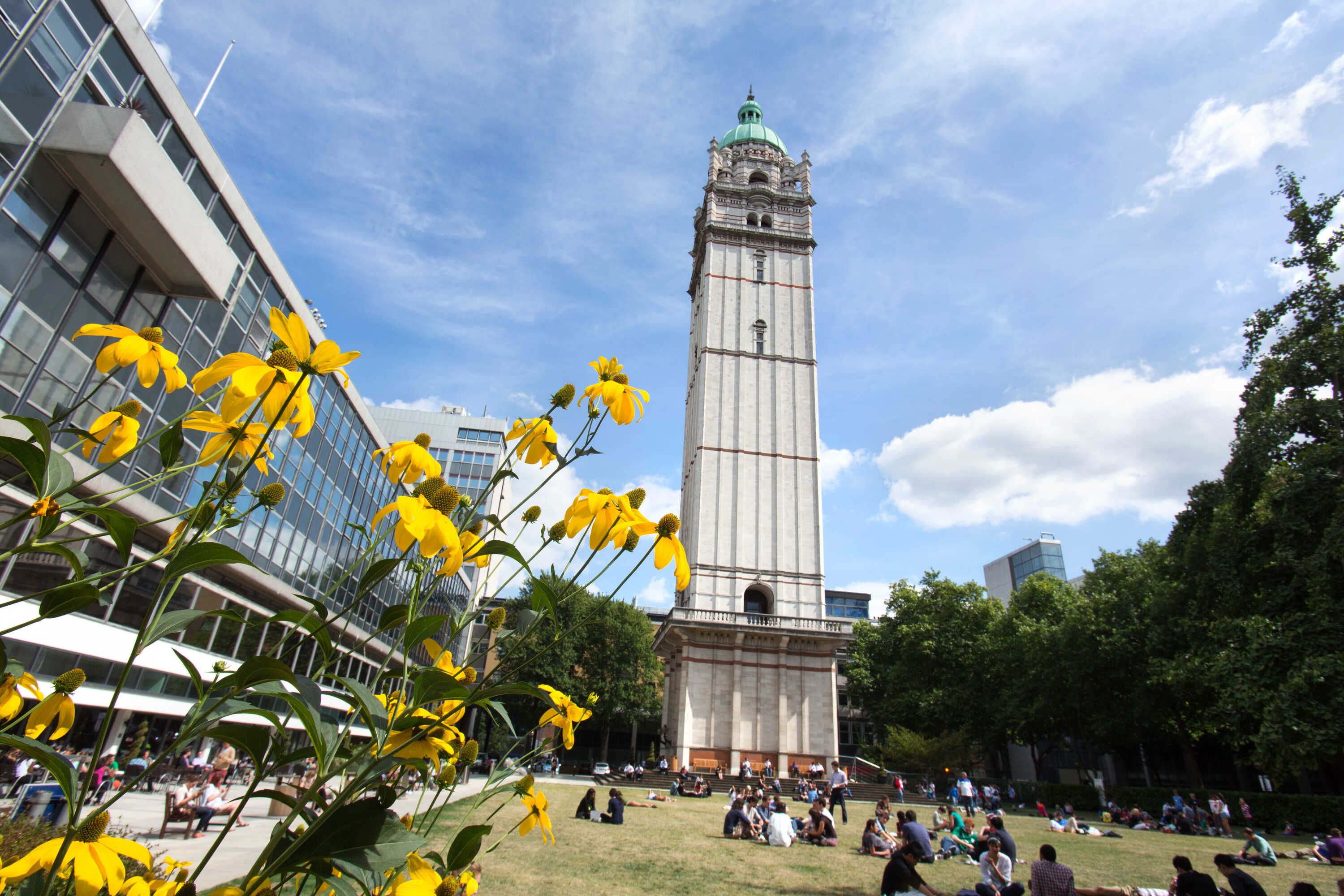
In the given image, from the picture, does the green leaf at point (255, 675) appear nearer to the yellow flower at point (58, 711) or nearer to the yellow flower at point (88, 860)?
the yellow flower at point (88, 860)

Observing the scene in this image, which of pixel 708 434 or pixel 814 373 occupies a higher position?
pixel 814 373

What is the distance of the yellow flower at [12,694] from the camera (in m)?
1.88

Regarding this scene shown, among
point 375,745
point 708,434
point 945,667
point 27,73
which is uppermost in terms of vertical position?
point 708,434

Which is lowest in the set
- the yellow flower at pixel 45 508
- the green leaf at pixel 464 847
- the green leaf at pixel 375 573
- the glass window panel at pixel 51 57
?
the green leaf at pixel 464 847

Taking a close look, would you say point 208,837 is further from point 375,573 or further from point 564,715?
point 375,573

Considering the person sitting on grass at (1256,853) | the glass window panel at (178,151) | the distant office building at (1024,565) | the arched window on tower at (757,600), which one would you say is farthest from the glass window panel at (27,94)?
the distant office building at (1024,565)

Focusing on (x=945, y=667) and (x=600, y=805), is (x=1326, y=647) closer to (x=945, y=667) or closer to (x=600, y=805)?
(x=600, y=805)

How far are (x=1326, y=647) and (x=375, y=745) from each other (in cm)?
2171

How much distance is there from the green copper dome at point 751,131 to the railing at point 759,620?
110ft


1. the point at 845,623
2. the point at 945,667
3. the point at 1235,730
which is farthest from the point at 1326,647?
the point at 945,667

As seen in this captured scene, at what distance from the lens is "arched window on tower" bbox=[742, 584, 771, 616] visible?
36.0 meters

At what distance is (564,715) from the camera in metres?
2.57

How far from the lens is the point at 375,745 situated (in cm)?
153

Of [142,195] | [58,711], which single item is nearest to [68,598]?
[58,711]
